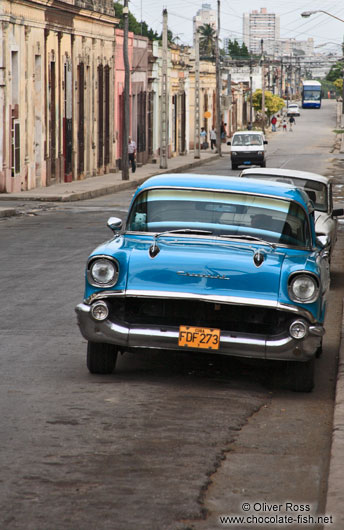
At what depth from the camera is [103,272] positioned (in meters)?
8.94

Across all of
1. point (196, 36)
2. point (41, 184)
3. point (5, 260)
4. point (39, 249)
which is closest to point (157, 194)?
point (5, 260)

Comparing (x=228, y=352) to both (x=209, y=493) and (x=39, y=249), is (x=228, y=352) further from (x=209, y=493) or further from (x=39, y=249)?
(x=39, y=249)

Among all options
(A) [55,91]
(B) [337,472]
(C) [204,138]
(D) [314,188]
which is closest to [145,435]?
(B) [337,472]

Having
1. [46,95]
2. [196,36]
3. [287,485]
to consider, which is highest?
[196,36]

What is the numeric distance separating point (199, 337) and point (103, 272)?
97 centimetres

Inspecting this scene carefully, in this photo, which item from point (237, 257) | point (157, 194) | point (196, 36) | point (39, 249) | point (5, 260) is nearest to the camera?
point (237, 257)

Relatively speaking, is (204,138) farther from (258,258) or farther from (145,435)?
(145,435)

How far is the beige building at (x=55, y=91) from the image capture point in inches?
1533

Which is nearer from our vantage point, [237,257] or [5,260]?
[237,257]

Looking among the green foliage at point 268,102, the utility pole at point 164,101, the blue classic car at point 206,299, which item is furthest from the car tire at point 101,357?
the green foliage at point 268,102

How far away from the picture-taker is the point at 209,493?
20.2 ft

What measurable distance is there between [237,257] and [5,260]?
31.9 ft

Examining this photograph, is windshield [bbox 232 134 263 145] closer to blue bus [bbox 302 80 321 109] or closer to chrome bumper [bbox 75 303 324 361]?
chrome bumper [bbox 75 303 324 361]

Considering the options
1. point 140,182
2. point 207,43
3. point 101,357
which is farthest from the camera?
point 207,43
